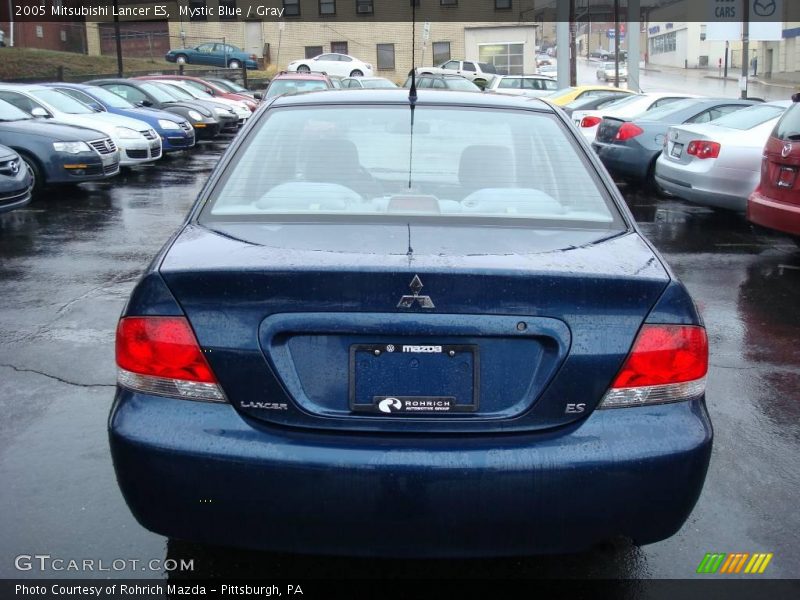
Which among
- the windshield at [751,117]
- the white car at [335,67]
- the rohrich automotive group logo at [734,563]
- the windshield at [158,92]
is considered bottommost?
the rohrich automotive group logo at [734,563]

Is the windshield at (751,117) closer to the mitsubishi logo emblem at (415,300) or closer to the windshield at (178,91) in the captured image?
the mitsubishi logo emblem at (415,300)

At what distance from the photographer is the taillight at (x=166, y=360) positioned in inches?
102

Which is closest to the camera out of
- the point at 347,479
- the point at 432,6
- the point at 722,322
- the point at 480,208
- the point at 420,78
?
the point at 347,479

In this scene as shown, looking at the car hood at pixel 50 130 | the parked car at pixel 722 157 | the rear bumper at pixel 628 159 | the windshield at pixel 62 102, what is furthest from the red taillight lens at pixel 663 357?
the windshield at pixel 62 102

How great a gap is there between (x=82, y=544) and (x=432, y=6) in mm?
57324

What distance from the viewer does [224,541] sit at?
2.58 meters

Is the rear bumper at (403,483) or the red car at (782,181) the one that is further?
the red car at (782,181)

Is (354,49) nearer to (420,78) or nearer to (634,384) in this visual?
(420,78)

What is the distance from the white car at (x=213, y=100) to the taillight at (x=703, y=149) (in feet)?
51.2

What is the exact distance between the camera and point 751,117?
34.3 feet

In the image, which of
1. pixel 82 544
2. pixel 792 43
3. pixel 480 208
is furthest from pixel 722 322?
pixel 792 43

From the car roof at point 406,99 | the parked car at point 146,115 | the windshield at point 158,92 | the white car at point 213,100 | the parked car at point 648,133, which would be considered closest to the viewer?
the car roof at point 406,99

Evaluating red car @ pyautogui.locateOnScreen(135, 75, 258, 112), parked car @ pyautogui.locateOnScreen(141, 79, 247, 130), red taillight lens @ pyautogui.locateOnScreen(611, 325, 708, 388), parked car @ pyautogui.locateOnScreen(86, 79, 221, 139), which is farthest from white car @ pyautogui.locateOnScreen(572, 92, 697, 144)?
red taillight lens @ pyautogui.locateOnScreen(611, 325, 708, 388)

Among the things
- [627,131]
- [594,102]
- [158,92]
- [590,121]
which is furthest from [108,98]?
[627,131]
